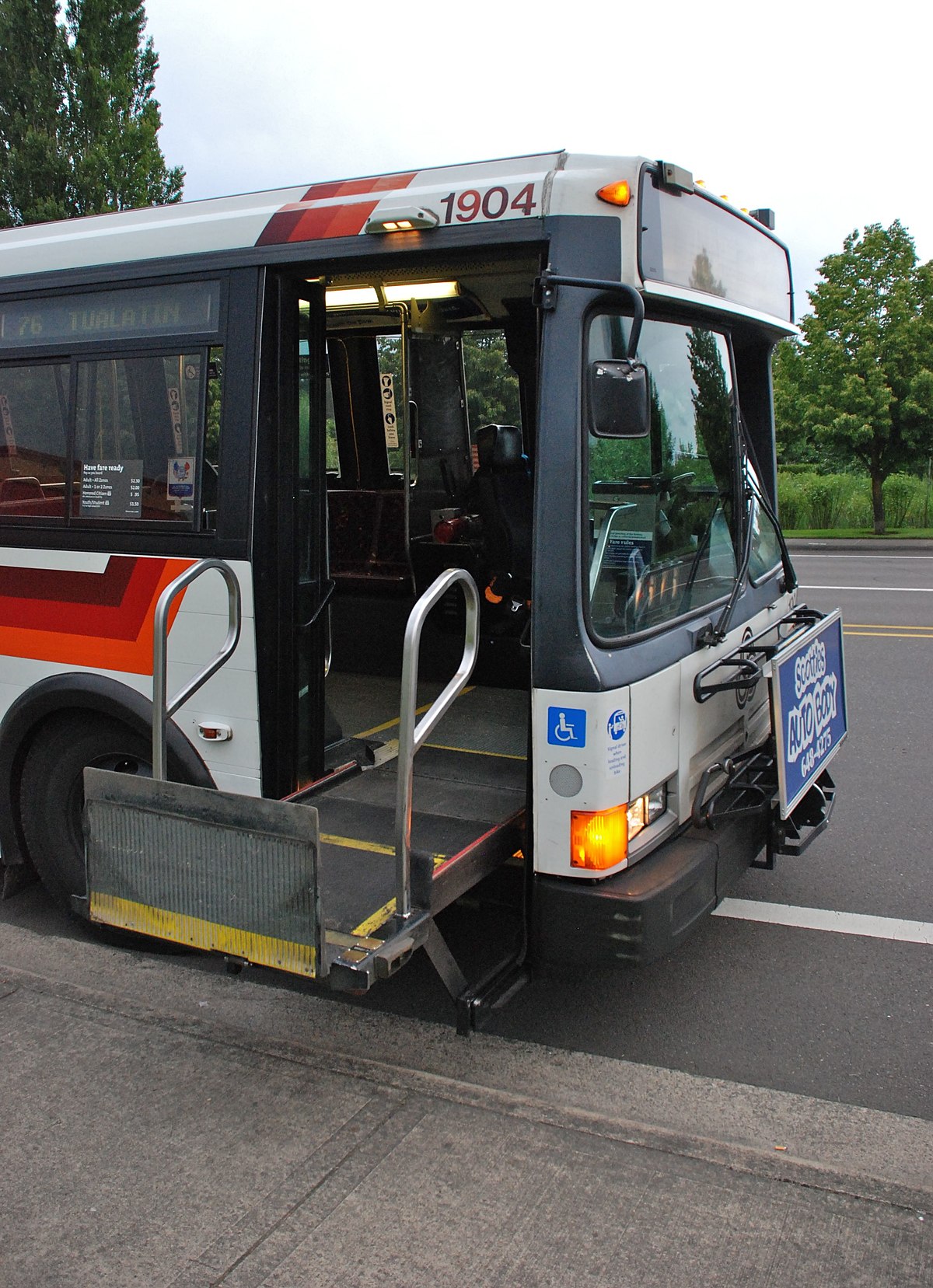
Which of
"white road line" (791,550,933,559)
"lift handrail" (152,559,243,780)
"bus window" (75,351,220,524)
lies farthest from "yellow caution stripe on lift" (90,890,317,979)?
"white road line" (791,550,933,559)

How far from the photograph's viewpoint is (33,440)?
4.62 metres

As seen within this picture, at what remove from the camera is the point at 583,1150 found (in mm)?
3219

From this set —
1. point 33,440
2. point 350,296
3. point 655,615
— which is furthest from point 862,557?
point 33,440

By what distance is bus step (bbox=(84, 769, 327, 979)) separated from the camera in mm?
3029

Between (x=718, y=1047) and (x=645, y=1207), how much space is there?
98cm

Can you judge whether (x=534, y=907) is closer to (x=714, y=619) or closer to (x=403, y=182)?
(x=714, y=619)

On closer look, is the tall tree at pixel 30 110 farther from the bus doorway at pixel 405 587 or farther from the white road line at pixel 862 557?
the bus doorway at pixel 405 587

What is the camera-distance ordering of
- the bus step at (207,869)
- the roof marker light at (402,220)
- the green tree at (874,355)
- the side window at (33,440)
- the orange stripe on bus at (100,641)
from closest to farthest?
the bus step at (207,869) → the roof marker light at (402,220) → the orange stripe on bus at (100,641) → the side window at (33,440) → the green tree at (874,355)

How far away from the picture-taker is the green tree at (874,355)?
2330cm

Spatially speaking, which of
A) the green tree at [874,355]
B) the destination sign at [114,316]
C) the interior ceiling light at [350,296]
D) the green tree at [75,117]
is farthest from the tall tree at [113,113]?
the destination sign at [114,316]

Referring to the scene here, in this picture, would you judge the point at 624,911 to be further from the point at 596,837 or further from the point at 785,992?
the point at 785,992

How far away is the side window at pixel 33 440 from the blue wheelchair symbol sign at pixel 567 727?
7.84 feet

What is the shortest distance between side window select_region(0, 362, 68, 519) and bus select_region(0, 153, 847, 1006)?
15 millimetres

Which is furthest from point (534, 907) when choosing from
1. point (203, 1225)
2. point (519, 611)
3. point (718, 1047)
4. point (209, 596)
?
point (519, 611)
